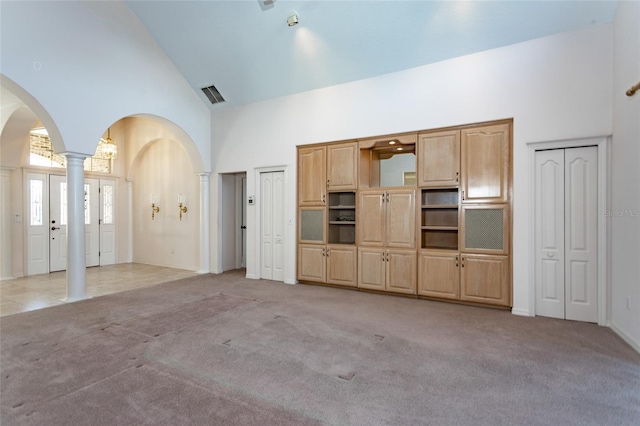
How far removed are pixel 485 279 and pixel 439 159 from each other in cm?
189

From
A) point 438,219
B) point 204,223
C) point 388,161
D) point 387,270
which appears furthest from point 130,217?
point 438,219

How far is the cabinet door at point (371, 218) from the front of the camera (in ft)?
17.9

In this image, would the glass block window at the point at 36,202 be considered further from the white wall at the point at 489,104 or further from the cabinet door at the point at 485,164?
the cabinet door at the point at 485,164

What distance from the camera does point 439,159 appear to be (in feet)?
16.3

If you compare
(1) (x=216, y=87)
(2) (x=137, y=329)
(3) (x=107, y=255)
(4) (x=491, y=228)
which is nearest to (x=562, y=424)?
(4) (x=491, y=228)

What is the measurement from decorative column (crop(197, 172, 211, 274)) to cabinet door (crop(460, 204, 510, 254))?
5443 millimetres

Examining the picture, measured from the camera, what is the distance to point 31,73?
439 cm

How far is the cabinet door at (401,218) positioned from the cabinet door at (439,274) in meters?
0.34

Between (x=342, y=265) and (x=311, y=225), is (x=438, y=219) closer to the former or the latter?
(x=342, y=265)

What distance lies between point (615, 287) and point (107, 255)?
1036cm

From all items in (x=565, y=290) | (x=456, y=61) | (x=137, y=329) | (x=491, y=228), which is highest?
(x=456, y=61)

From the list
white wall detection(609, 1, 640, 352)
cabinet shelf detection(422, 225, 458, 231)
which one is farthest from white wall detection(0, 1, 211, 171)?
white wall detection(609, 1, 640, 352)

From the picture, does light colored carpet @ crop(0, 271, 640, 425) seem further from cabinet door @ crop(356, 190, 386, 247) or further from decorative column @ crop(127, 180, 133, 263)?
decorative column @ crop(127, 180, 133, 263)

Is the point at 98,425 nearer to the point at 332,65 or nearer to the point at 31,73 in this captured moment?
the point at 31,73
